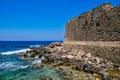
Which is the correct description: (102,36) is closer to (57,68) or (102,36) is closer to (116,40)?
(116,40)

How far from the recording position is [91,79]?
15.5m

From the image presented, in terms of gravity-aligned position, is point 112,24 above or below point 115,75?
above

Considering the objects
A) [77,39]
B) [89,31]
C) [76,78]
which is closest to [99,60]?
[76,78]

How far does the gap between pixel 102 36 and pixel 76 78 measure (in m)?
8.42

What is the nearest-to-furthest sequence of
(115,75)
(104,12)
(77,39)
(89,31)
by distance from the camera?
(115,75), (104,12), (89,31), (77,39)

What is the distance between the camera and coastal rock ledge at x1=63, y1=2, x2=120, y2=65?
20156 mm

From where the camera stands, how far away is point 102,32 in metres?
23.3

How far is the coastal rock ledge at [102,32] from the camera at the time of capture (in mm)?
20156

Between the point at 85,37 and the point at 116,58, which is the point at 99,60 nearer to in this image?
the point at 116,58

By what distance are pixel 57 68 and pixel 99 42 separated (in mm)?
5904

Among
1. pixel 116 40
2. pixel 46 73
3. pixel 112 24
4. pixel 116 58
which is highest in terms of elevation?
pixel 112 24

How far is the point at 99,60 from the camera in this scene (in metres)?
20.6

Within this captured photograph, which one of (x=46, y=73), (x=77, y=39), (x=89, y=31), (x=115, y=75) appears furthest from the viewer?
(x=77, y=39)

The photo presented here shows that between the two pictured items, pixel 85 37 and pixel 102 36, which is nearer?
pixel 102 36
